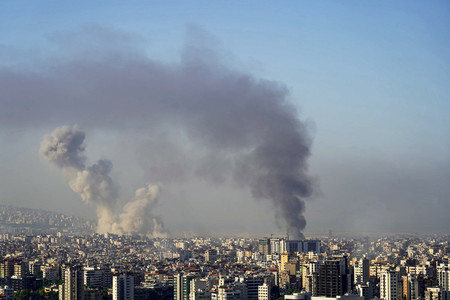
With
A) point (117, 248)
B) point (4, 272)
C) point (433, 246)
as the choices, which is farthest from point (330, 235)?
point (4, 272)

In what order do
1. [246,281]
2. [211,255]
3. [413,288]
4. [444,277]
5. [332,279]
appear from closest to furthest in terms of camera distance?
[413,288] → [444,277] → [332,279] → [246,281] → [211,255]

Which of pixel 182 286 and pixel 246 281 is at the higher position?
pixel 246 281

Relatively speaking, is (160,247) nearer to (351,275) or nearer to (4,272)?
(4,272)

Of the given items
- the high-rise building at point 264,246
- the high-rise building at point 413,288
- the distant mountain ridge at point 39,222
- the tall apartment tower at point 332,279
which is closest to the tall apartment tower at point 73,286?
the tall apartment tower at point 332,279

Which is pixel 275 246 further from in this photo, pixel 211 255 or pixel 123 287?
pixel 123 287

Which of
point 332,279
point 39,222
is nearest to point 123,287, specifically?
point 332,279

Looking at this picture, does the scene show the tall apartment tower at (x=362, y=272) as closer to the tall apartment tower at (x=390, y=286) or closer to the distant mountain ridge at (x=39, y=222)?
the tall apartment tower at (x=390, y=286)

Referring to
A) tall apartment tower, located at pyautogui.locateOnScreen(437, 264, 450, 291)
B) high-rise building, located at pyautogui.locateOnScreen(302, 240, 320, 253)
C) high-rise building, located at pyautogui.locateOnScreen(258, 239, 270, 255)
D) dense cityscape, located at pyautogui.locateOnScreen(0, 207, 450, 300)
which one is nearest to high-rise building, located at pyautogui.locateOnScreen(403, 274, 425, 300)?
dense cityscape, located at pyautogui.locateOnScreen(0, 207, 450, 300)
